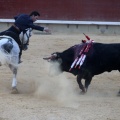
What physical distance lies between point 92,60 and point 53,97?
0.78 metres

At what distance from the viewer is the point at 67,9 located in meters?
17.0

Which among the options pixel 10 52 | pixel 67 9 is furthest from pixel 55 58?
pixel 67 9

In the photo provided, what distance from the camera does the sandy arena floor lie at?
5654 millimetres

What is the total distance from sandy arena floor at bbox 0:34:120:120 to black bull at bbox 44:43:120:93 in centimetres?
18

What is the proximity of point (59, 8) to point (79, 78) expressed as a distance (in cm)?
998

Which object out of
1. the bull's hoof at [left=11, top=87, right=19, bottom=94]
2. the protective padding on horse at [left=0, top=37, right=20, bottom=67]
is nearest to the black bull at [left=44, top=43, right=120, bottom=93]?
the protective padding on horse at [left=0, top=37, right=20, bottom=67]

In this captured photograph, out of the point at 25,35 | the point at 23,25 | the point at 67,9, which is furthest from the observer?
the point at 67,9

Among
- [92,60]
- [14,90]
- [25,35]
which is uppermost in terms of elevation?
[25,35]

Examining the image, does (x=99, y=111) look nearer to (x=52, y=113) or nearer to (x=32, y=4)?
(x=52, y=113)

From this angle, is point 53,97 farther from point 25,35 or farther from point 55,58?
point 25,35

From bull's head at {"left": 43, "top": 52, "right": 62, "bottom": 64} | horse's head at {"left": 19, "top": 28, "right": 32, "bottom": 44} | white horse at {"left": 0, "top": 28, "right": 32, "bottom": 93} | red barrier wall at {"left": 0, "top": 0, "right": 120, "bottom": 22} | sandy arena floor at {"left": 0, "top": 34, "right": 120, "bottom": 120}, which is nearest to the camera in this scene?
sandy arena floor at {"left": 0, "top": 34, "right": 120, "bottom": 120}

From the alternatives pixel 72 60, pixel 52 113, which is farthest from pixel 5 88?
pixel 52 113

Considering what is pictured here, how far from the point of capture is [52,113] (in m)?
5.70

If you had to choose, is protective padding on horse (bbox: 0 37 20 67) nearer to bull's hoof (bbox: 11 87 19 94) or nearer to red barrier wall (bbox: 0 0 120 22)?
bull's hoof (bbox: 11 87 19 94)
